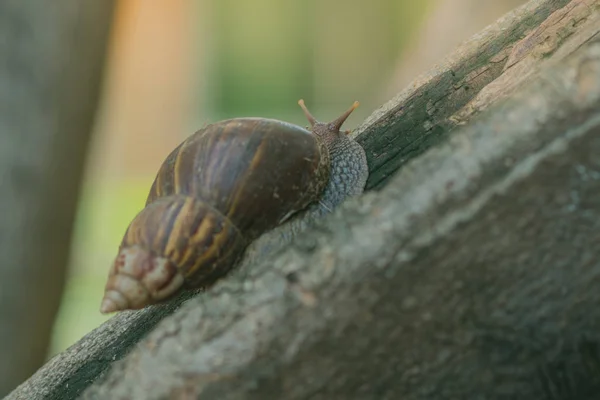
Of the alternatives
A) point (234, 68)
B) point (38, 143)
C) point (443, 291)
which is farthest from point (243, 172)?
point (234, 68)

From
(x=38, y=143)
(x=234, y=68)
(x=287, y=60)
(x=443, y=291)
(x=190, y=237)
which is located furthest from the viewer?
(x=234, y=68)

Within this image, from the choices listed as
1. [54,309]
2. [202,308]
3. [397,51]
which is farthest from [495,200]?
[397,51]

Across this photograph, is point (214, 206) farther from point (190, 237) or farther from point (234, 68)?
point (234, 68)

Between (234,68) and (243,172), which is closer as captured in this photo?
(243,172)

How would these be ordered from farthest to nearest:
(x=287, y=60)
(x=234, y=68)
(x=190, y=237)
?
(x=234, y=68), (x=287, y=60), (x=190, y=237)

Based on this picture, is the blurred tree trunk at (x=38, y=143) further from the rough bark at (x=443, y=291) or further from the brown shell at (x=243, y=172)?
the rough bark at (x=443, y=291)

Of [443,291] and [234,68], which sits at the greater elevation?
[443,291]

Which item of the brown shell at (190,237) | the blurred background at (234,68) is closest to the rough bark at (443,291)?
the brown shell at (190,237)

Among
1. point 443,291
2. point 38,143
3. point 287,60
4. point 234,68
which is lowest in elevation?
point 287,60
